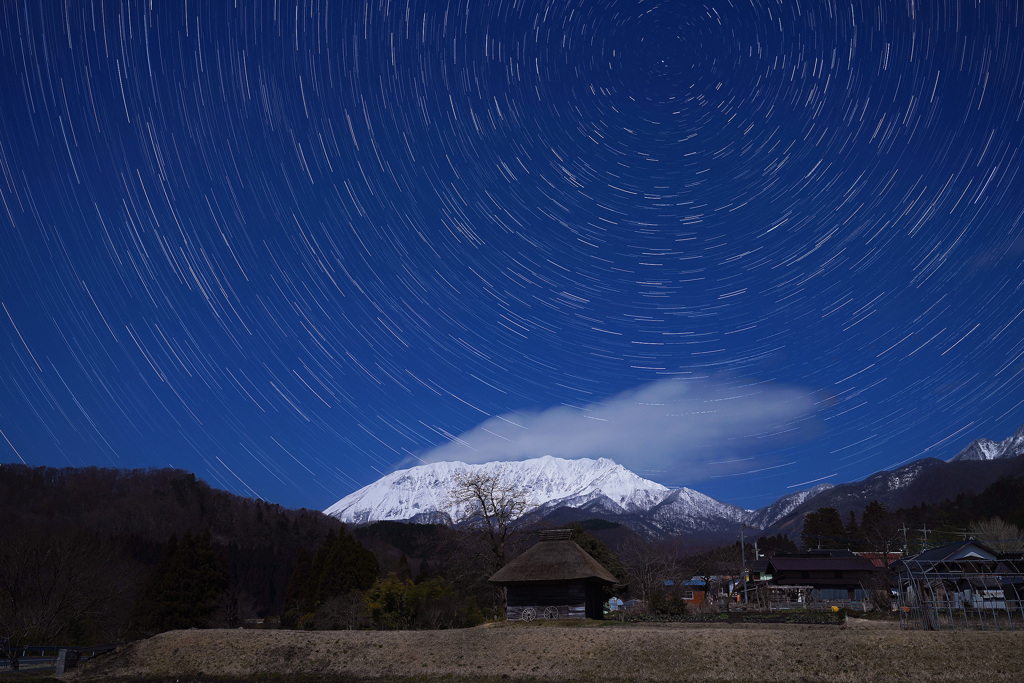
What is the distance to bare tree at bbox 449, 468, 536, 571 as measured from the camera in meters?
49.2

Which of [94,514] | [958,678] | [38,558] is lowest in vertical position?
[958,678]

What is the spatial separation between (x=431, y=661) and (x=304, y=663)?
207 inches

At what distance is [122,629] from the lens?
5147 centimetres

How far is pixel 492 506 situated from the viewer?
4944 centimetres

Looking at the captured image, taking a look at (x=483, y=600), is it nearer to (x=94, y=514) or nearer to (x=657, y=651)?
(x=657, y=651)

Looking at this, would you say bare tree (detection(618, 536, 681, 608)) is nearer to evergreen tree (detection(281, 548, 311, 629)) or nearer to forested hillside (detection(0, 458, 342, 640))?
evergreen tree (detection(281, 548, 311, 629))

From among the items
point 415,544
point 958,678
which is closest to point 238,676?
point 958,678

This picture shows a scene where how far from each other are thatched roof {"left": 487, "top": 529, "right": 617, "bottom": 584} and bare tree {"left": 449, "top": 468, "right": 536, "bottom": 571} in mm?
6526

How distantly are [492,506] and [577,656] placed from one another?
75.5ft

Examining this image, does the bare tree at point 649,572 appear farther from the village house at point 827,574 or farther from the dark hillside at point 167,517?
the dark hillside at point 167,517

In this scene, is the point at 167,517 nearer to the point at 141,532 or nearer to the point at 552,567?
the point at 141,532

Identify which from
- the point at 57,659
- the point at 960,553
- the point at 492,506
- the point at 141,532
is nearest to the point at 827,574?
the point at 960,553

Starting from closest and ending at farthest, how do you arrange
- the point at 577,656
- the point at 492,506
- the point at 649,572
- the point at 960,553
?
the point at 577,656
the point at 960,553
the point at 492,506
the point at 649,572

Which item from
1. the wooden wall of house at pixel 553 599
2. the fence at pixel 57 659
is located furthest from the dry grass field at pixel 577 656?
the wooden wall of house at pixel 553 599
